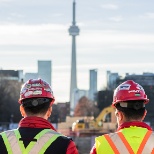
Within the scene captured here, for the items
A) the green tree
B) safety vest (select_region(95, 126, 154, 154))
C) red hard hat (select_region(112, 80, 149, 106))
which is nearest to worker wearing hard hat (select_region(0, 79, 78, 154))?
safety vest (select_region(95, 126, 154, 154))

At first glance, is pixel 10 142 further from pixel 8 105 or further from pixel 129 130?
pixel 8 105

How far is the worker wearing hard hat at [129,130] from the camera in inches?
335

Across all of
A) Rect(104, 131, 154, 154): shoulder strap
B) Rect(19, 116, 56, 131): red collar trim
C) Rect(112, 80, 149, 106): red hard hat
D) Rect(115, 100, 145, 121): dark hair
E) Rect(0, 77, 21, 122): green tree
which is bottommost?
Rect(0, 77, 21, 122): green tree

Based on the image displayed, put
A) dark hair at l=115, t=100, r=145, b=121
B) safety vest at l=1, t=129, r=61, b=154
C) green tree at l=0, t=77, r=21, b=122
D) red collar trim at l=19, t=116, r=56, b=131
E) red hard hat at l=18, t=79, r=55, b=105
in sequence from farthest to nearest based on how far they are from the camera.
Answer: green tree at l=0, t=77, r=21, b=122, dark hair at l=115, t=100, r=145, b=121, red hard hat at l=18, t=79, r=55, b=105, red collar trim at l=19, t=116, r=56, b=131, safety vest at l=1, t=129, r=61, b=154

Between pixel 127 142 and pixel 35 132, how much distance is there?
92 cm

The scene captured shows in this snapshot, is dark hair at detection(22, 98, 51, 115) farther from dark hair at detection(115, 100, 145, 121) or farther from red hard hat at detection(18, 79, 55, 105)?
dark hair at detection(115, 100, 145, 121)

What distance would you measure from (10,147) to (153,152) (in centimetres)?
142

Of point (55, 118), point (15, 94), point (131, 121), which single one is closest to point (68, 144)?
point (131, 121)

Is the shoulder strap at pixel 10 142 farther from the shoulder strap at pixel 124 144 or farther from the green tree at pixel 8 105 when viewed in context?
the green tree at pixel 8 105

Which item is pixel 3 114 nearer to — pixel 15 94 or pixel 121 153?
pixel 15 94

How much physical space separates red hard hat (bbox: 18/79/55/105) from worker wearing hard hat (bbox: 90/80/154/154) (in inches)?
26.4

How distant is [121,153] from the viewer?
8484 mm

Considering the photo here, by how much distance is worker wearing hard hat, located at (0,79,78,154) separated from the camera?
8.30 metres

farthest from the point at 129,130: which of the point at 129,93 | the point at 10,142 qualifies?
the point at 10,142
